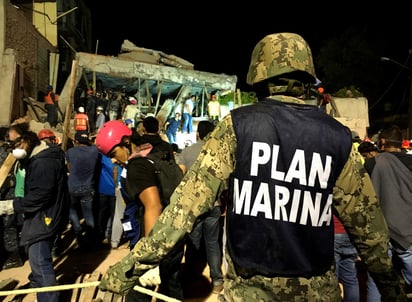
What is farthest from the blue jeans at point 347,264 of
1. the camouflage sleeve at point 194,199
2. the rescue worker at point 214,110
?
the rescue worker at point 214,110

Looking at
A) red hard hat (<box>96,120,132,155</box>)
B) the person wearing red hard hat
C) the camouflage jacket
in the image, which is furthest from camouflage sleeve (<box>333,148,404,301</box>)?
red hard hat (<box>96,120,132,155</box>)

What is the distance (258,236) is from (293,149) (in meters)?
0.40

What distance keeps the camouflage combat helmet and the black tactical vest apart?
216 millimetres

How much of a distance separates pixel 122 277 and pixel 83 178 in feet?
15.3

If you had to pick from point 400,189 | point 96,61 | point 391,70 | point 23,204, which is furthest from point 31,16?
point 391,70

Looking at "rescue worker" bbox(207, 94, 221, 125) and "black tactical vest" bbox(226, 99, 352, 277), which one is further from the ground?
"rescue worker" bbox(207, 94, 221, 125)

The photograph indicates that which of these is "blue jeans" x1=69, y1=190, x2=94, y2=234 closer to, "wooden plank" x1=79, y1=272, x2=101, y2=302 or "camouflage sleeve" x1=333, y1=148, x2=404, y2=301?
"wooden plank" x1=79, y1=272, x2=101, y2=302

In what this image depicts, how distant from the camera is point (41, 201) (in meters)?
3.56

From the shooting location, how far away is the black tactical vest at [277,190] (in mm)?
1533

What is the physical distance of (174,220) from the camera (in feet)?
5.10

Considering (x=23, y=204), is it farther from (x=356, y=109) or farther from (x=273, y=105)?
(x=356, y=109)

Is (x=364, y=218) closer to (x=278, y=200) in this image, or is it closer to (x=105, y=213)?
(x=278, y=200)

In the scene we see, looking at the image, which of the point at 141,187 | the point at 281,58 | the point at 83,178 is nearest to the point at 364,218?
the point at 281,58

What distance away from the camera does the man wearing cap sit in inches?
233
